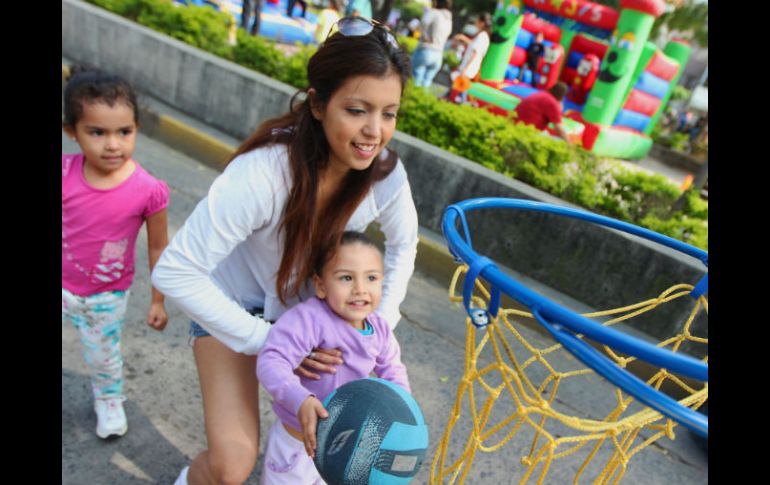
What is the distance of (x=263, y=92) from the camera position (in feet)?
17.7

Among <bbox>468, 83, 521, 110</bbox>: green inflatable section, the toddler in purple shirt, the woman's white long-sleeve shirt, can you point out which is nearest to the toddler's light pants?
the toddler in purple shirt

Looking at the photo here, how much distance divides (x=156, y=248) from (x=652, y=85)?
36.4 ft

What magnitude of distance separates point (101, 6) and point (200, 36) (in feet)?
5.14

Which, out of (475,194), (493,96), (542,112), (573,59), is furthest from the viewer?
(573,59)

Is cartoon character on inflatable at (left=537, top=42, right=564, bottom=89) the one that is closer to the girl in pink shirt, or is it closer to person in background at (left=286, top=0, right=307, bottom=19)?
person in background at (left=286, top=0, right=307, bottom=19)

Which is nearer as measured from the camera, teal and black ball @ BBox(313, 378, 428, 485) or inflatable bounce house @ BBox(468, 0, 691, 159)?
teal and black ball @ BBox(313, 378, 428, 485)

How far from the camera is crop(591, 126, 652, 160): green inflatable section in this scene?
997 cm

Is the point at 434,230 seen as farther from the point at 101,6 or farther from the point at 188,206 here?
the point at 101,6

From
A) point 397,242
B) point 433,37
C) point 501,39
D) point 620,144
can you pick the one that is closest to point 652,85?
point 620,144

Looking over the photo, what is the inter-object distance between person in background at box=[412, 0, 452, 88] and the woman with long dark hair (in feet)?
22.5

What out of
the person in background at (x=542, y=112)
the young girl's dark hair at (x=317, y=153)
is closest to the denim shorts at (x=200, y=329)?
the young girl's dark hair at (x=317, y=153)

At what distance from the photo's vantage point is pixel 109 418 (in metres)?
2.33

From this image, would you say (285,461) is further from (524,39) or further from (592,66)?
(524,39)
